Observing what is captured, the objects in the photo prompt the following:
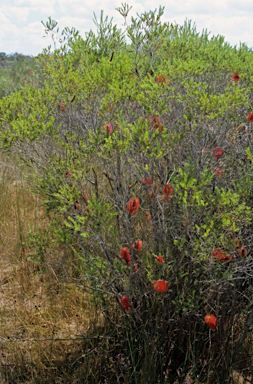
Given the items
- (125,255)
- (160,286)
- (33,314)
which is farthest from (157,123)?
(33,314)

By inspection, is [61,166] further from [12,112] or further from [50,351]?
[50,351]

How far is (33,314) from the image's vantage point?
9.59 feet

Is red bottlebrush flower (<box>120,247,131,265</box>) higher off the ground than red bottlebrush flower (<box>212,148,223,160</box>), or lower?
lower

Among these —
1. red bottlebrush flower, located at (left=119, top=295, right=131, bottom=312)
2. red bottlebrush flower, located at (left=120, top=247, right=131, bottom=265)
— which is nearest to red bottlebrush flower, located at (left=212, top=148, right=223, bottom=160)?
red bottlebrush flower, located at (left=120, top=247, right=131, bottom=265)

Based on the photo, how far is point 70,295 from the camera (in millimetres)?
3062

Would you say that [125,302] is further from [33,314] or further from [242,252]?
[33,314]

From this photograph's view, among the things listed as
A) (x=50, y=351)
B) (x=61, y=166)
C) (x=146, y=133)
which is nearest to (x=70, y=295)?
(x=50, y=351)

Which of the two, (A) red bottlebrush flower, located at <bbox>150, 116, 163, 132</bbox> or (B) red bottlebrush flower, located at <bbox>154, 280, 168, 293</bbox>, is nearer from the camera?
(B) red bottlebrush flower, located at <bbox>154, 280, 168, 293</bbox>

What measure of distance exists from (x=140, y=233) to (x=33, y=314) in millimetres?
1258

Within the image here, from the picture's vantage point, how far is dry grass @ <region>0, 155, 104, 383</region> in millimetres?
2420

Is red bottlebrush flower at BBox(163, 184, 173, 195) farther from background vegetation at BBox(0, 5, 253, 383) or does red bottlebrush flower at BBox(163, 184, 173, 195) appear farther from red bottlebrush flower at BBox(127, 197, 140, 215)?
red bottlebrush flower at BBox(127, 197, 140, 215)

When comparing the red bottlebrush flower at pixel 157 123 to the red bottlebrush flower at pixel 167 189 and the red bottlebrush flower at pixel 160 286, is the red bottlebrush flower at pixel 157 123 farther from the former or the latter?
the red bottlebrush flower at pixel 160 286

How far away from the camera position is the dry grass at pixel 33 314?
2420 millimetres

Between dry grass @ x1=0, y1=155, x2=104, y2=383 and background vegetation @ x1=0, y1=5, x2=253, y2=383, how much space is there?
0.01 meters
